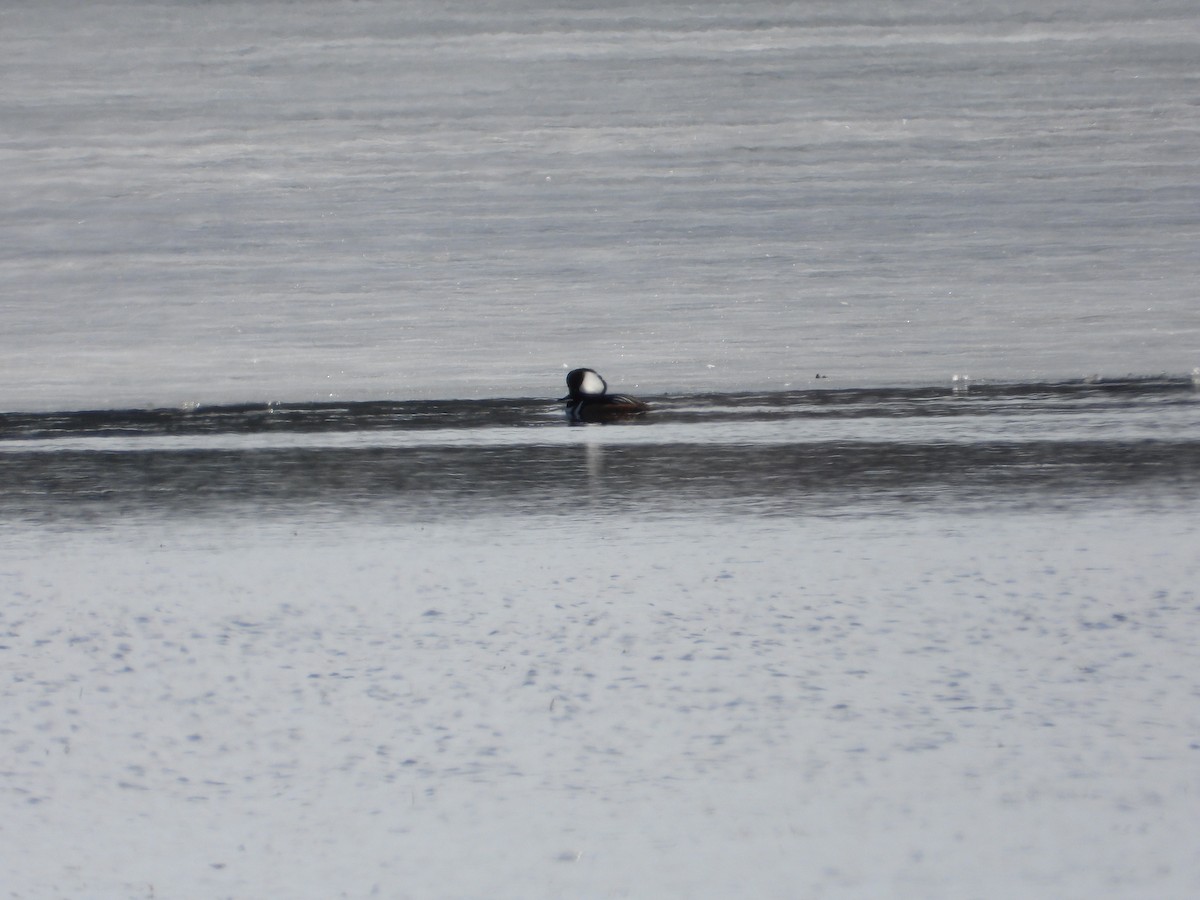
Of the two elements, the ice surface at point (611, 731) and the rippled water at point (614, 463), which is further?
the rippled water at point (614, 463)

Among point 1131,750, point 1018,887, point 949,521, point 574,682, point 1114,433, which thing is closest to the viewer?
point 1018,887

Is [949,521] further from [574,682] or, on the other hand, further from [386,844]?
[386,844]

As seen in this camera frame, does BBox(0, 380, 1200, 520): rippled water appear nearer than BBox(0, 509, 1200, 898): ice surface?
No

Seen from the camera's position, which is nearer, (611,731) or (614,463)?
(611,731)

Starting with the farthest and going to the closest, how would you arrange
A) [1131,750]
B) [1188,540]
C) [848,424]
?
[848,424] < [1188,540] < [1131,750]

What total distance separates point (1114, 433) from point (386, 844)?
18516 mm

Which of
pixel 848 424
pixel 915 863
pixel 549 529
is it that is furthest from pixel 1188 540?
pixel 848 424

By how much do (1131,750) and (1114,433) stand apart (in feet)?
56.7

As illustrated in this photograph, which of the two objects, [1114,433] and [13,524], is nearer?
[13,524]

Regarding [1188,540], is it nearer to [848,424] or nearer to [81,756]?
[81,756]

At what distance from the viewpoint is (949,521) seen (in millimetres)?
9531

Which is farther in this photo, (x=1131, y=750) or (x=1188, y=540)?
(x=1188, y=540)

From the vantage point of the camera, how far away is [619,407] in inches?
1143

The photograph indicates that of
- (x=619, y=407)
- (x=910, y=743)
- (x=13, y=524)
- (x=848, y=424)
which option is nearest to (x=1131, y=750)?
(x=910, y=743)
